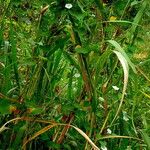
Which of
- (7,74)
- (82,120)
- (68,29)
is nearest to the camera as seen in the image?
(68,29)

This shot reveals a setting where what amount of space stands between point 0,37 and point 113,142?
612 millimetres

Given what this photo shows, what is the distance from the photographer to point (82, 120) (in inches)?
Result: 70.1

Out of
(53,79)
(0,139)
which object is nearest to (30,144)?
(0,139)

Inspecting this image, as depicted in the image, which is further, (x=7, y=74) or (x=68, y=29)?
(x=7, y=74)

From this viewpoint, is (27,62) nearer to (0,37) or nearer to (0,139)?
(0,37)

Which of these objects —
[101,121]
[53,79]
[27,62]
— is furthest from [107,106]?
[27,62]

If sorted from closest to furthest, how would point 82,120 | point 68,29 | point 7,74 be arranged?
point 68,29 → point 7,74 → point 82,120

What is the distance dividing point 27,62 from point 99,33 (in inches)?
15.3

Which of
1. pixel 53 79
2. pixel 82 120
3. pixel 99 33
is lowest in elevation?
pixel 82 120

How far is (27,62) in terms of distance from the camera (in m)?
1.59

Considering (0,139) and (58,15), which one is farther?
(0,139)

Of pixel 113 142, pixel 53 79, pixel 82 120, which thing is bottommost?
pixel 113 142

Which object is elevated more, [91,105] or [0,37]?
[0,37]

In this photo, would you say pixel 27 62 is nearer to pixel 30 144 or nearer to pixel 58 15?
pixel 58 15
